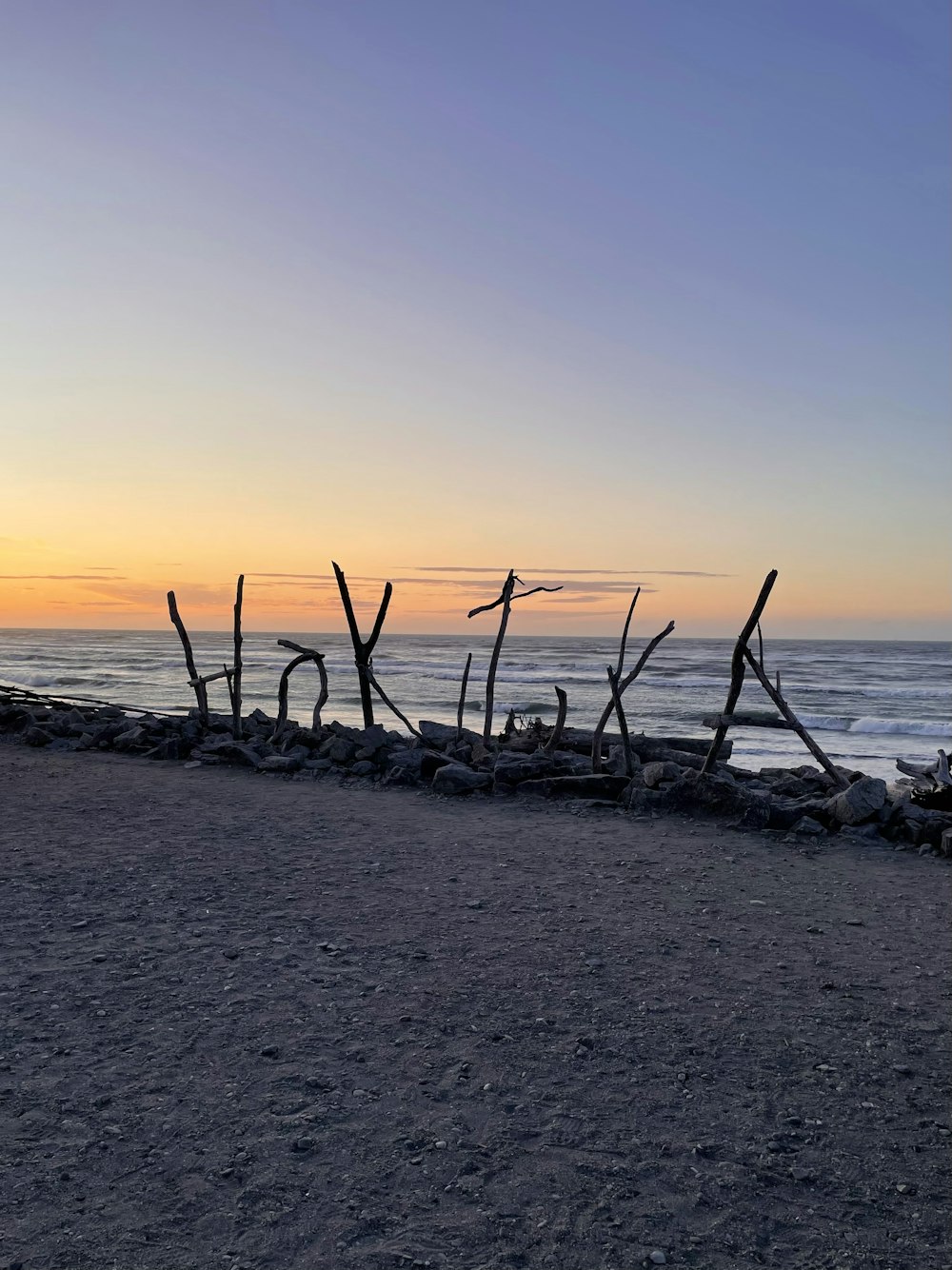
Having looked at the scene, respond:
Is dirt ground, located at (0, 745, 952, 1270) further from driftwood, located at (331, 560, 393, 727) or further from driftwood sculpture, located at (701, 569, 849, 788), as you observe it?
driftwood, located at (331, 560, 393, 727)

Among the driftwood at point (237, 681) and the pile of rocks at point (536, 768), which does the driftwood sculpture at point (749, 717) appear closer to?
the pile of rocks at point (536, 768)

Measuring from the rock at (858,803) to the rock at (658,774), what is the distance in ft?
4.96

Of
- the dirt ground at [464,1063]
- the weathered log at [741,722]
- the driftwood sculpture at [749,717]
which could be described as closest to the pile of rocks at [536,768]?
the driftwood sculpture at [749,717]

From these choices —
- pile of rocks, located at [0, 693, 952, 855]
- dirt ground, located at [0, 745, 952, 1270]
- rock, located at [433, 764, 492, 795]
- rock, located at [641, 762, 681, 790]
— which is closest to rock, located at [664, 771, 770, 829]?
pile of rocks, located at [0, 693, 952, 855]

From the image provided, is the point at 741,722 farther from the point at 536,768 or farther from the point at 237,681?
the point at 237,681

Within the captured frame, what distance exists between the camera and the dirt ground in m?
2.70

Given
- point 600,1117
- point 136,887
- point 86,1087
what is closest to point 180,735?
point 136,887

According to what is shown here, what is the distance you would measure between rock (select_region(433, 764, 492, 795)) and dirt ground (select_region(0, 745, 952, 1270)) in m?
2.59

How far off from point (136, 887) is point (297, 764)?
15.5ft

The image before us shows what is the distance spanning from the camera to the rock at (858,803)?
321 inches

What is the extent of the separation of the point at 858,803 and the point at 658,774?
1.86 meters

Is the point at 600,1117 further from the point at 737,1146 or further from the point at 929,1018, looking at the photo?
the point at 929,1018

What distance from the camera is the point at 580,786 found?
934cm

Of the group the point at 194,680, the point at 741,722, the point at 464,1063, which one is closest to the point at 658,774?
the point at 741,722
